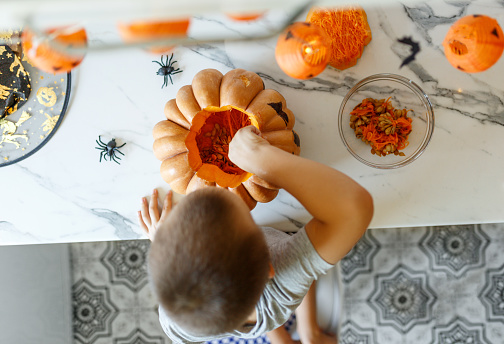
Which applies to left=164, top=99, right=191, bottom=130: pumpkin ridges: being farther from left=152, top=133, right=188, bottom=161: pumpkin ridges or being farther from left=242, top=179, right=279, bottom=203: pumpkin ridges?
left=242, top=179, right=279, bottom=203: pumpkin ridges

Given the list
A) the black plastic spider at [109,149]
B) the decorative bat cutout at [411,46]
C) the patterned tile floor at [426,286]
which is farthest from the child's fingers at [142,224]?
the patterned tile floor at [426,286]

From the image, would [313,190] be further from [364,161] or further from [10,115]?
[10,115]

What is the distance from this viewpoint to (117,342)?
1793mm

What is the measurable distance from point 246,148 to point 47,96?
2.04 ft

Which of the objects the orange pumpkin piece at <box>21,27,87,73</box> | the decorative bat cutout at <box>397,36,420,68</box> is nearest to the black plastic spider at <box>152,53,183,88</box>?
the orange pumpkin piece at <box>21,27,87,73</box>

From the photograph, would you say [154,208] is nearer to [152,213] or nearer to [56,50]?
[152,213]

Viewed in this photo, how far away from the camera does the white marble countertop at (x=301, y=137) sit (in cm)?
105

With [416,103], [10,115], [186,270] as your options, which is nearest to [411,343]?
[416,103]

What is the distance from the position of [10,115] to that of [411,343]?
1.68 metres

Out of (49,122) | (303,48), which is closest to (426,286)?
(303,48)

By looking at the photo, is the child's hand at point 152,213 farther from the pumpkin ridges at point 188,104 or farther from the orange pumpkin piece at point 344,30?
the orange pumpkin piece at point 344,30

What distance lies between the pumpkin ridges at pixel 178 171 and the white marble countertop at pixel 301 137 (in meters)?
0.14

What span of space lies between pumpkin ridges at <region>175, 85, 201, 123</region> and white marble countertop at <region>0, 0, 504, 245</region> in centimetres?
15

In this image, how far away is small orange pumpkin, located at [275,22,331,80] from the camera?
0.75 m
